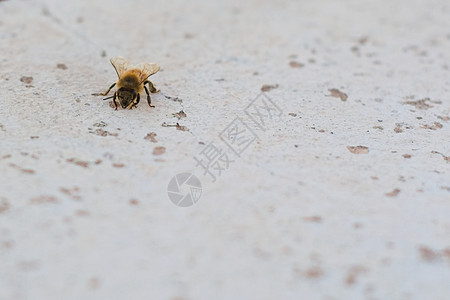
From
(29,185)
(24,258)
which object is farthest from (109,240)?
(29,185)

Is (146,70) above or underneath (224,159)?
above

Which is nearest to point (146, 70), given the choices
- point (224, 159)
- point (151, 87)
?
point (151, 87)

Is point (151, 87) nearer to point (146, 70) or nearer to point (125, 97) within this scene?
point (146, 70)

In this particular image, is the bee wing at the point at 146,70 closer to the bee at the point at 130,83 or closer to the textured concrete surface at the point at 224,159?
the bee at the point at 130,83

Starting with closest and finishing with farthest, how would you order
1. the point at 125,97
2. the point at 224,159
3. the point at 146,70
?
the point at 224,159
the point at 125,97
the point at 146,70

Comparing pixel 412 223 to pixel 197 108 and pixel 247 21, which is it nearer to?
pixel 197 108

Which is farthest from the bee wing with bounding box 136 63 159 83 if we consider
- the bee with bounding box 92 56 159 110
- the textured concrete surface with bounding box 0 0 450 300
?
the textured concrete surface with bounding box 0 0 450 300

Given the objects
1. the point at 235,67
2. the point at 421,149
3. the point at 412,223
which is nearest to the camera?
the point at 412,223
